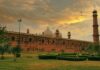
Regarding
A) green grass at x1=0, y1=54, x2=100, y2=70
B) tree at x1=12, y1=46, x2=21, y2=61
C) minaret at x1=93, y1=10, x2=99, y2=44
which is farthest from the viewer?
minaret at x1=93, y1=10, x2=99, y2=44

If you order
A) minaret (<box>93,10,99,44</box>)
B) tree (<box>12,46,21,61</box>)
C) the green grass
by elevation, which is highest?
minaret (<box>93,10,99,44</box>)

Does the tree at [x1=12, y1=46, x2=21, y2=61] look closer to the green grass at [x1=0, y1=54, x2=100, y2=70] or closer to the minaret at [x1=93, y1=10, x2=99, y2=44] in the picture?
the green grass at [x1=0, y1=54, x2=100, y2=70]

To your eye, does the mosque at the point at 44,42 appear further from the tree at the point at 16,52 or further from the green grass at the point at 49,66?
the green grass at the point at 49,66

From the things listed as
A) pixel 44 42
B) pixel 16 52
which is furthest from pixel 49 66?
pixel 44 42

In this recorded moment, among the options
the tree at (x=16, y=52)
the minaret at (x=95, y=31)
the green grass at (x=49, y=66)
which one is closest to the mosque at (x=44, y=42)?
the minaret at (x=95, y=31)

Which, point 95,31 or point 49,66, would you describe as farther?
point 95,31

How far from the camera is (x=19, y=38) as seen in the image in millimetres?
73875

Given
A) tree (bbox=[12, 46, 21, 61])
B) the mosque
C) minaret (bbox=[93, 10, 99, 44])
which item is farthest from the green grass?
minaret (bbox=[93, 10, 99, 44])

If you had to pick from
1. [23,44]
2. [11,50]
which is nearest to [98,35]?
[23,44]

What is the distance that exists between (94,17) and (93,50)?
60.0ft

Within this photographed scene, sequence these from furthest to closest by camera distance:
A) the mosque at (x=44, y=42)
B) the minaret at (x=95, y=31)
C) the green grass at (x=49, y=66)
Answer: the minaret at (x=95, y=31) < the mosque at (x=44, y=42) < the green grass at (x=49, y=66)

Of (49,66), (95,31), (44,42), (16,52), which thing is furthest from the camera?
(44,42)

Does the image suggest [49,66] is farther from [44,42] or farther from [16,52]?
[44,42]

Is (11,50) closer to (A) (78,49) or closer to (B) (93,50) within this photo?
(B) (93,50)
